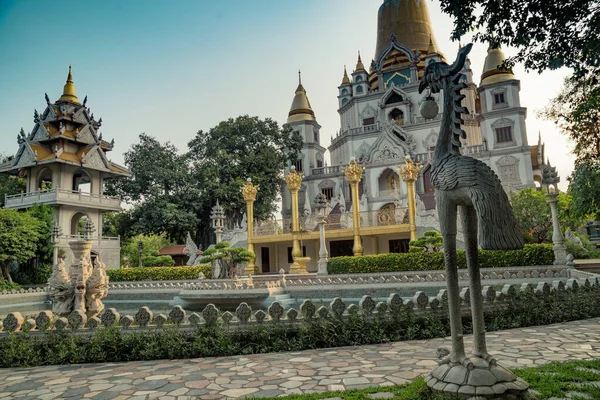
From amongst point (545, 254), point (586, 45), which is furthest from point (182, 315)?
point (545, 254)

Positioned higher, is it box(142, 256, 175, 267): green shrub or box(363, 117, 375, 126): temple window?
box(363, 117, 375, 126): temple window

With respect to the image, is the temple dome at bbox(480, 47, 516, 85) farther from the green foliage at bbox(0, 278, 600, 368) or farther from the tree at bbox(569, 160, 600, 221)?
the green foliage at bbox(0, 278, 600, 368)

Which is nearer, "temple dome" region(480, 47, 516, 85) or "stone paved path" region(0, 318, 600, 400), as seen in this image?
"stone paved path" region(0, 318, 600, 400)

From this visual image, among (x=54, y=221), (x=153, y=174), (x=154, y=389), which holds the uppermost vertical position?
(x=153, y=174)

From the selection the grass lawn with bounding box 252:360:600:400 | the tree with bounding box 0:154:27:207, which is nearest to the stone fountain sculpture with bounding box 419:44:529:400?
the grass lawn with bounding box 252:360:600:400

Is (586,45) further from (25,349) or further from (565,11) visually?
(25,349)

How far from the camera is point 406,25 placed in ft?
159

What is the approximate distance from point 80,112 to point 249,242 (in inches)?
712

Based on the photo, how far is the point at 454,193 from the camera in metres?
4.54

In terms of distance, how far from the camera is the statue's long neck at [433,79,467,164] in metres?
4.71

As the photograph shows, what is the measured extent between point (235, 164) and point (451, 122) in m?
32.2

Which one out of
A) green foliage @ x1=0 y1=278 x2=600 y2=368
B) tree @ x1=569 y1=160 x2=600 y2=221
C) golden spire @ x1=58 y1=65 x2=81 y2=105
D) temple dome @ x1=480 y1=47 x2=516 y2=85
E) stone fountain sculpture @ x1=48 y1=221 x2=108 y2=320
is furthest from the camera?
temple dome @ x1=480 y1=47 x2=516 y2=85

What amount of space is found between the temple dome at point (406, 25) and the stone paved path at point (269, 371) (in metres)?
45.0

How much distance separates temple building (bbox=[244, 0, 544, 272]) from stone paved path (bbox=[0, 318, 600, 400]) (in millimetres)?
16353
